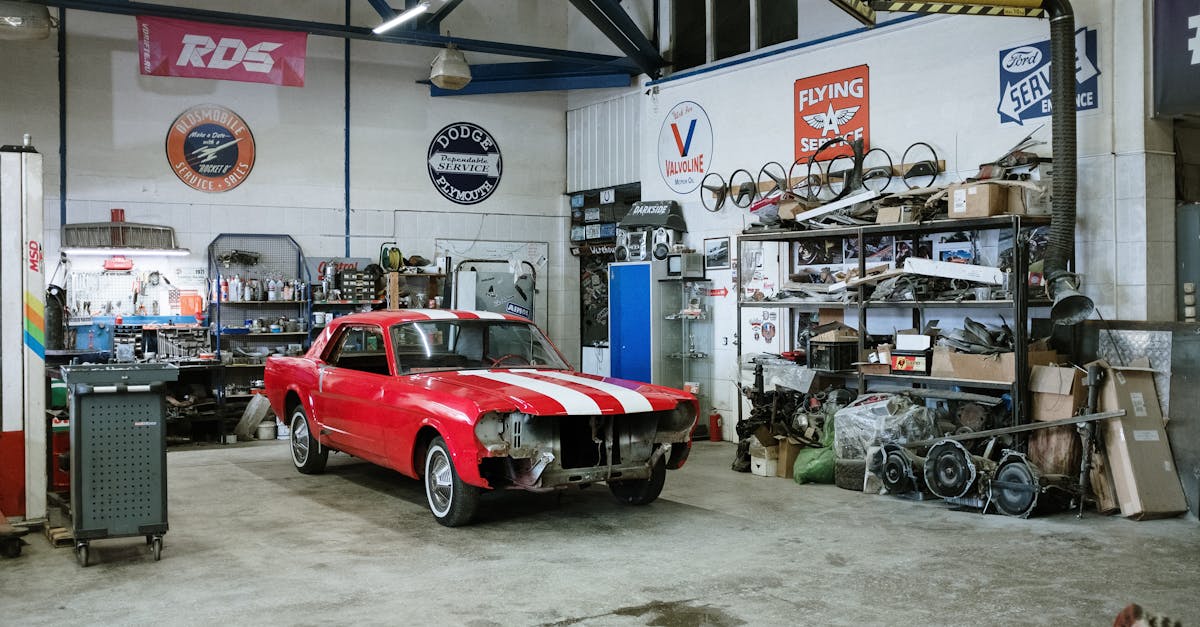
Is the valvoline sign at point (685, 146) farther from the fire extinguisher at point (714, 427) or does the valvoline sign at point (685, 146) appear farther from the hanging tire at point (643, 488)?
the hanging tire at point (643, 488)

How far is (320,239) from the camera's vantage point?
1247 cm

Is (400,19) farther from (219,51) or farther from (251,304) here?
(251,304)

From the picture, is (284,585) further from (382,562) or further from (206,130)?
(206,130)

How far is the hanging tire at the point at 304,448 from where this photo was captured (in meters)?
8.44

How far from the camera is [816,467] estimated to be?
8180 mm

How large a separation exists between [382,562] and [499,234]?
842cm

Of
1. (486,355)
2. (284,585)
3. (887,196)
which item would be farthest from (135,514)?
(887,196)

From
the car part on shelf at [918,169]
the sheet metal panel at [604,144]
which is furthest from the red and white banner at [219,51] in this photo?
the car part on shelf at [918,169]

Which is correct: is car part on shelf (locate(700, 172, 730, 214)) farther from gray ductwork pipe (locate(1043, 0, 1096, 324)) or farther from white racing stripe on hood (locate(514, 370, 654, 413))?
white racing stripe on hood (locate(514, 370, 654, 413))

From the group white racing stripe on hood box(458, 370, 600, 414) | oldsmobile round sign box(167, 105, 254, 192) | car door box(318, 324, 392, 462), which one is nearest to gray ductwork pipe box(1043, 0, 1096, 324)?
white racing stripe on hood box(458, 370, 600, 414)

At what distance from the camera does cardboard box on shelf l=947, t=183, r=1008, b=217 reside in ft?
24.6

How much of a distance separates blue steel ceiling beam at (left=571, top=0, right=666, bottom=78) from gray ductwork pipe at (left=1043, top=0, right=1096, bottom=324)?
206 inches

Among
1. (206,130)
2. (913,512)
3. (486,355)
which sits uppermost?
(206,130)

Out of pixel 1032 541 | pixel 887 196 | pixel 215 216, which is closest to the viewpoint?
pixel 1032 541
